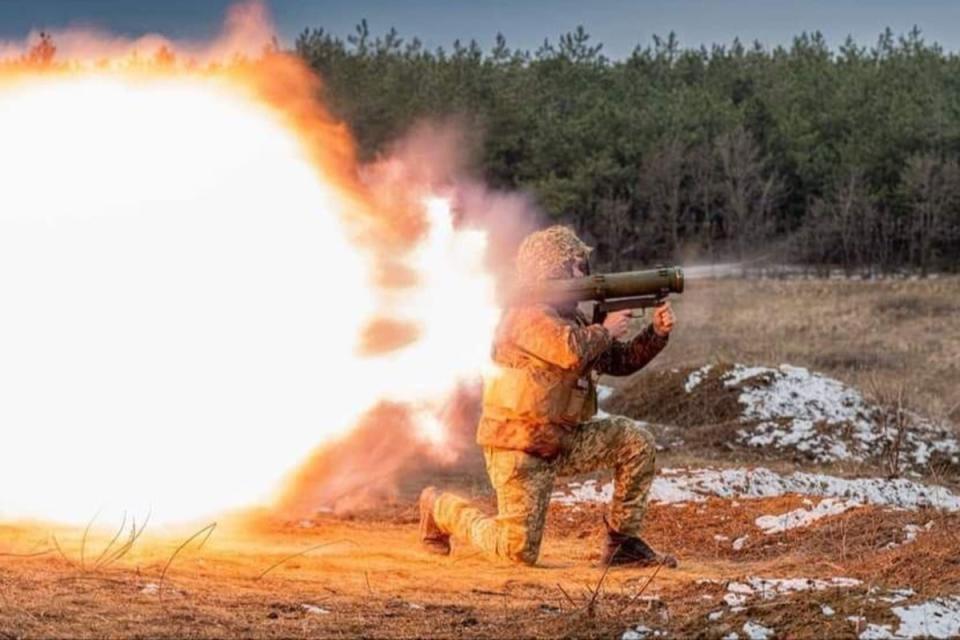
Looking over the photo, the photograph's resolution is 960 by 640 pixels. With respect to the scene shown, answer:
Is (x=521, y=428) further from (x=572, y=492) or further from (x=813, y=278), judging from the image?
(x=813, y=278)

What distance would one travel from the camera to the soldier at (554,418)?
9.41m

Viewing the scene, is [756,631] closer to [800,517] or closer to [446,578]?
[446,578]

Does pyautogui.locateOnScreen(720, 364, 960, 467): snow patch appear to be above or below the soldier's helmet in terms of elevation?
below

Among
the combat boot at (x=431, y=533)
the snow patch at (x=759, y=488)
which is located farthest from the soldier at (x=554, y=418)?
the snow patch at (x=759, y=488)

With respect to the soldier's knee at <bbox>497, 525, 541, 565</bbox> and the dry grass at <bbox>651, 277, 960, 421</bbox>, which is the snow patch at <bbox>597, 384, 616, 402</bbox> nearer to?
the dry grass at <bbox>651, 277, 960, 421</bbox>

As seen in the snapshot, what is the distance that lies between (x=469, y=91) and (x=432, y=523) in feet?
171

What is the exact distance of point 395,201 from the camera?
1995 cm

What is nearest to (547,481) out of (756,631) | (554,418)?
(554,418)

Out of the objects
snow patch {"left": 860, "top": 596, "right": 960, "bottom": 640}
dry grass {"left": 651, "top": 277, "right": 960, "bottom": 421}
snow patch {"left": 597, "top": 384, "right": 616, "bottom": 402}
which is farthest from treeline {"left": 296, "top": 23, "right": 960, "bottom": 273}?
snow patch {"left": 860, "top": 596, "right": 960, "bottom": 640}

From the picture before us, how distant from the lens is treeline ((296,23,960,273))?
59500 millimetres

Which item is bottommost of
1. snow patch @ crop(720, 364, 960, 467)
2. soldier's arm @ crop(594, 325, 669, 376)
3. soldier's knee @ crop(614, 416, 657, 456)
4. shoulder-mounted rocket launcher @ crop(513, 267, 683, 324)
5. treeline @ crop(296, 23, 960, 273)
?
snow patch @ crop(720, 364, 960, 467)

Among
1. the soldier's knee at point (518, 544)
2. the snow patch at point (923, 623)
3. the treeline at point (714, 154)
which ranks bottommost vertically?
the soldier's knee at point (518, 544)

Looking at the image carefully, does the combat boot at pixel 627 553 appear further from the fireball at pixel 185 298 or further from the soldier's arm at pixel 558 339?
the fireball at pixel 185 298

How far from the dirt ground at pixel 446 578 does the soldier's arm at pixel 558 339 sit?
1496mm
